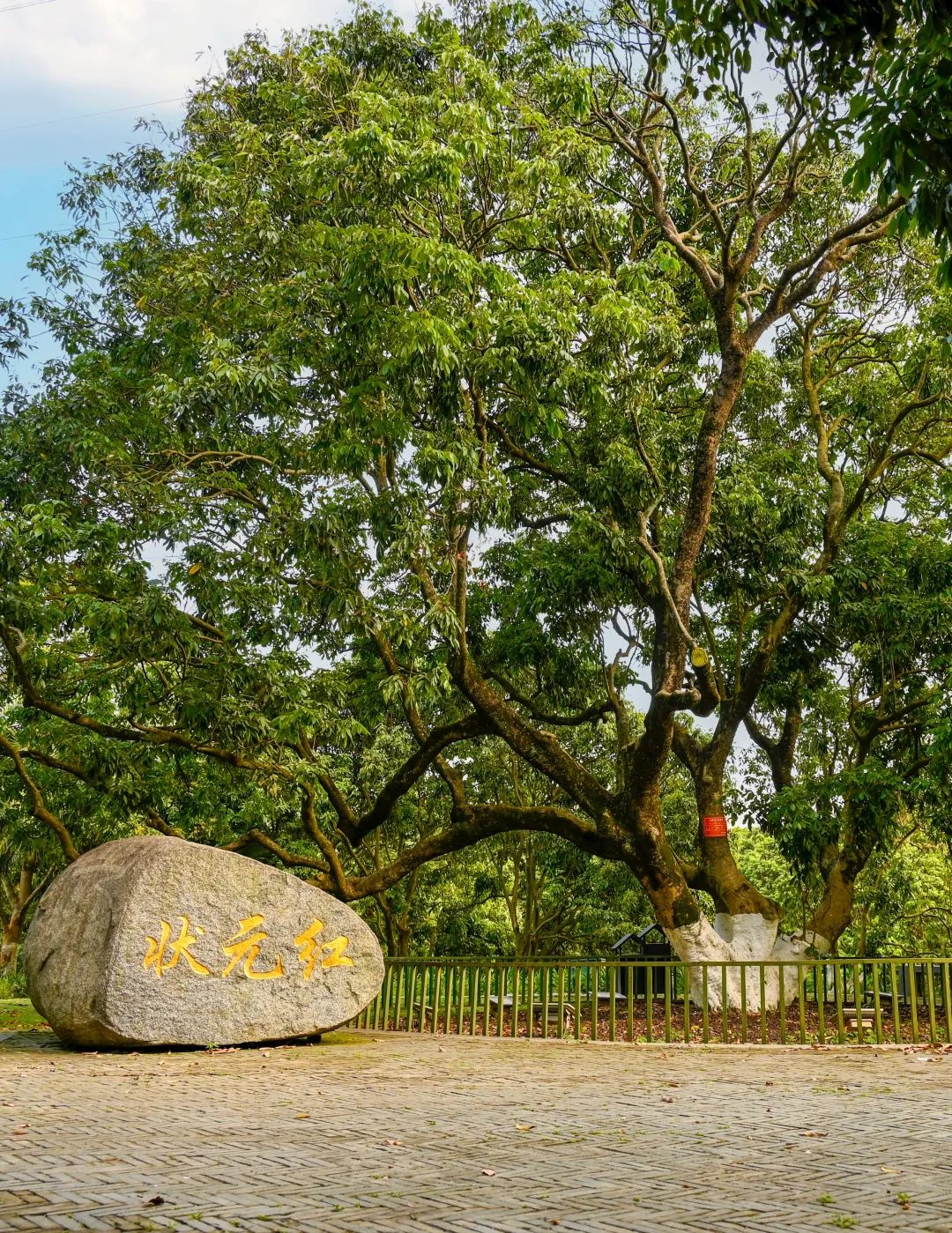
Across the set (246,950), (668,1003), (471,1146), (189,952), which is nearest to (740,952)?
(668,1003)

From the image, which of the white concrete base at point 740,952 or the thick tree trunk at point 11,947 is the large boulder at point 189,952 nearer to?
the white concrete base at point 740,952

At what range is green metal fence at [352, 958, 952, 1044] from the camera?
11.2m

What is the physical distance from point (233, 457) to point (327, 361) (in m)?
1.72

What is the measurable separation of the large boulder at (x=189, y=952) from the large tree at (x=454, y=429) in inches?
72.5

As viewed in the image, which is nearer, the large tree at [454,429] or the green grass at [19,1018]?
the large tree at [454,429]

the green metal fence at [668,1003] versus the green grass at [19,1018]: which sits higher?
the green metal fence at [668,1003]

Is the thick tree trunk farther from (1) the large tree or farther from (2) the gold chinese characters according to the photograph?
(2) the gold chinese characters

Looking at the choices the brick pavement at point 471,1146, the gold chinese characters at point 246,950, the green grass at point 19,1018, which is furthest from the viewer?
the green grass at point 19,1018

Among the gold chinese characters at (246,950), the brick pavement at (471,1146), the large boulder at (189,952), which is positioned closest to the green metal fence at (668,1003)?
the large boulder at (189,952)

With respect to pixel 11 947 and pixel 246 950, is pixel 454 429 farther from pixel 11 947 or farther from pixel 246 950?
pixel 11 947

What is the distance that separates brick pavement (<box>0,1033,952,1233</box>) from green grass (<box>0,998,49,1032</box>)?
13.4 ft

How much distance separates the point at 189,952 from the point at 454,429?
5558 millimetres

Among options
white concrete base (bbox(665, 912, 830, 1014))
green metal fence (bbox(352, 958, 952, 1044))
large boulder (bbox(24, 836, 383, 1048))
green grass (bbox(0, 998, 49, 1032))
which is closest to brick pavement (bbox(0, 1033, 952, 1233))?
large boulder (bbox(24, 836, 383, 1048))

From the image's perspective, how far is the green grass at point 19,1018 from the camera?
13.2 m
